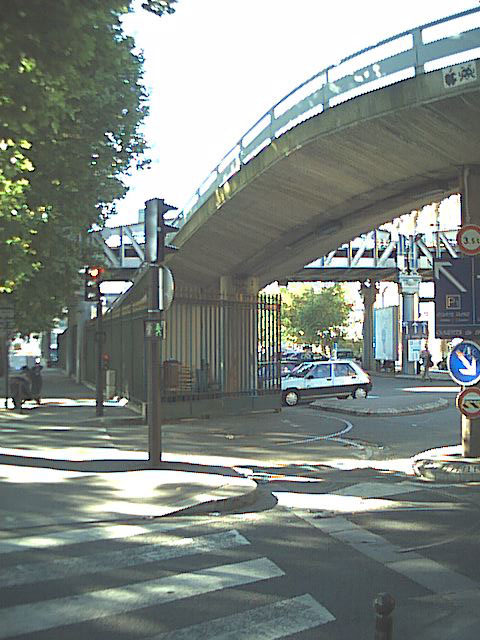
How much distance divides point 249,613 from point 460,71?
9.31 metres

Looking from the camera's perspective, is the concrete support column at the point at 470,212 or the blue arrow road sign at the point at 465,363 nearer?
the blue arrow road sign at the point at 465,363

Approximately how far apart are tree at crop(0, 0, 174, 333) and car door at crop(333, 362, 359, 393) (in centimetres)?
951

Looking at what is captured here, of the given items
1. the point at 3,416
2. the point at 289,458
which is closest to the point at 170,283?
the point at 289,458

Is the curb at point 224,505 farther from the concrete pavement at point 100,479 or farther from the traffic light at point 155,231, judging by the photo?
the traffic light at point 155,231

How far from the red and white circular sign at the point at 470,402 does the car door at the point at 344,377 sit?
15.1 metres

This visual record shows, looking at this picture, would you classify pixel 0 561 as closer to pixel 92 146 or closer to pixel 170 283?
pixel 170 283

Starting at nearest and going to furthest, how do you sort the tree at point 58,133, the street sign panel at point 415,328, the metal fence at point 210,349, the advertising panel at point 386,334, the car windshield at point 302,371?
the tree at point 58,133, the metal fence at point 210,349, the car windshield at point 302,371, the street sign panel at point 415,328, the advertising panel at point 386,334

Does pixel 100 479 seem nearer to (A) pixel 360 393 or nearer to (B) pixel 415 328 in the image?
(A) pixel 360 393

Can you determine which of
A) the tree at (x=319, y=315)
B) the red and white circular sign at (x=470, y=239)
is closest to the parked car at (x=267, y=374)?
the red and white circular sign at (x=470, y=239)

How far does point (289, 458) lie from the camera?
1442 cm

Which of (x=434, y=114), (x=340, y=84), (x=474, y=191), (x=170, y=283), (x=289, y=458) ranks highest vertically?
(x=340, y=84)

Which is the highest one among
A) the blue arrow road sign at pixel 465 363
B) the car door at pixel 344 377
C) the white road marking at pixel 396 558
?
the blue arrow road sign at pixel 465 363

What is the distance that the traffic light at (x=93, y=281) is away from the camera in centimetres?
2019

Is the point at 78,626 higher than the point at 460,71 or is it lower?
lower
